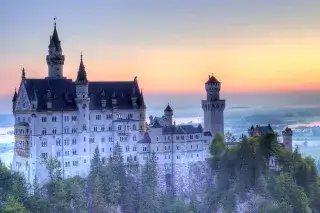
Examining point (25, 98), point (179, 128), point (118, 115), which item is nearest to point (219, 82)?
point (179, 128)

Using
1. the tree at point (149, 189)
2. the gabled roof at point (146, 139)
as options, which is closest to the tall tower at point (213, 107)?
the gabled roof at point (146, 139)

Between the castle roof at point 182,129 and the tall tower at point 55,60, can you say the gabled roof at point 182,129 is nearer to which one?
the castle roof at point 182,129

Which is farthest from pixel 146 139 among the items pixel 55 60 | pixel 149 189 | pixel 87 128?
pixel 55 60

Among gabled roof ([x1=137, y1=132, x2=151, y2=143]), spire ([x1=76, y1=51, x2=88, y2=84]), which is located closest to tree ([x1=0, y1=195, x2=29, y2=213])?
spire ([x1=76, y1=51, x2=88, y2=84])

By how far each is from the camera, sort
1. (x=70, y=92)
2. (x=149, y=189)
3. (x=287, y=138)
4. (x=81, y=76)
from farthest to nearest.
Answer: (x=287, y=138), (x=70, y=92), (x=149, y=189), (x=81, y=76)

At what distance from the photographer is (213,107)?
80438 millimetres

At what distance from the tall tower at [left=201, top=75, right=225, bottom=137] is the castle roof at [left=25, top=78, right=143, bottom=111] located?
924 cm

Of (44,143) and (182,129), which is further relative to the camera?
(182,129)

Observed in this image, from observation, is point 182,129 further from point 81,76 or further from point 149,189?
point 81,76

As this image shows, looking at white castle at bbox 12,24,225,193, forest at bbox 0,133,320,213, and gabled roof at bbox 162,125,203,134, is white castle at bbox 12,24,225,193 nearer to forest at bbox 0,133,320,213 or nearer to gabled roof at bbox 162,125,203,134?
gabled roof at bbox 162,125,203,134

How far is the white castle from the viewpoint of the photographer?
69.2 meters

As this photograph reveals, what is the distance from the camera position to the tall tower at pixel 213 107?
80.6m

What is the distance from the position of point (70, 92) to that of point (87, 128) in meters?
4.41

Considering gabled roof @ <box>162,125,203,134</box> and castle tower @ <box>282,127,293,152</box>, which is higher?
gabled roof @ <box>162,125,203,134</box>
